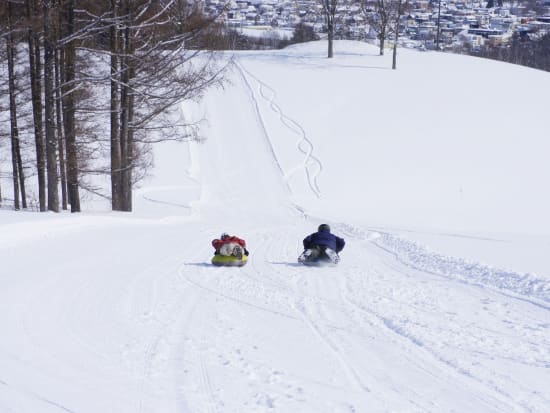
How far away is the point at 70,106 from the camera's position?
1686cm

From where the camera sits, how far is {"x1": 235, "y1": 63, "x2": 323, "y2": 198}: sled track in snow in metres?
27.9

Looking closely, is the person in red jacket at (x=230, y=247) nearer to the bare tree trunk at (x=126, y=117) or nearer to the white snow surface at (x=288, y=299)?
the white snow surface at (x=288, y=299)

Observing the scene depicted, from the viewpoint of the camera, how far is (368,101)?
Answer: 38188mm

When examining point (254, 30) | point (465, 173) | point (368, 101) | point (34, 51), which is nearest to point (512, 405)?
point (34, 51)

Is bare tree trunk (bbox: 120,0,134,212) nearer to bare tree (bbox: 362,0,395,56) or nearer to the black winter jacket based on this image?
the black winter jacket

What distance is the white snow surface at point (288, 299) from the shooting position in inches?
208

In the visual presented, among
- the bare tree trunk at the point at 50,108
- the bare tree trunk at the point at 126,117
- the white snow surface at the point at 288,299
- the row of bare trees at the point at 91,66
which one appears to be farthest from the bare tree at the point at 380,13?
the bare tree trunk at the point at 50,108

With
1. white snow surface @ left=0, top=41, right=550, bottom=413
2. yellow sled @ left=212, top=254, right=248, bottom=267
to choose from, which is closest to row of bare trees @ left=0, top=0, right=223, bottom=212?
white snow surface @ left=0, top=41, right=550, bottom=413

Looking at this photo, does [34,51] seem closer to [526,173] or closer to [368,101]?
[526,173]

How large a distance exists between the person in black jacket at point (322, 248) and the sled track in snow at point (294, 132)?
1356 centimetres

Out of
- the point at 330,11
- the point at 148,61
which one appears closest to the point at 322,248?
the point at 148,61

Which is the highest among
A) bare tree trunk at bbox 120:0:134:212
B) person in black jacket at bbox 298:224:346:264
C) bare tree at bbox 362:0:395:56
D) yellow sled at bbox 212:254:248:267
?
bare tree at bbox 362:0:395:56

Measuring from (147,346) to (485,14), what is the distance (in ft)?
552

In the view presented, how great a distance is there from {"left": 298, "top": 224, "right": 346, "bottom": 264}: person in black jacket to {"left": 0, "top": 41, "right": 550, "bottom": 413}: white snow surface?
0.41 metres
